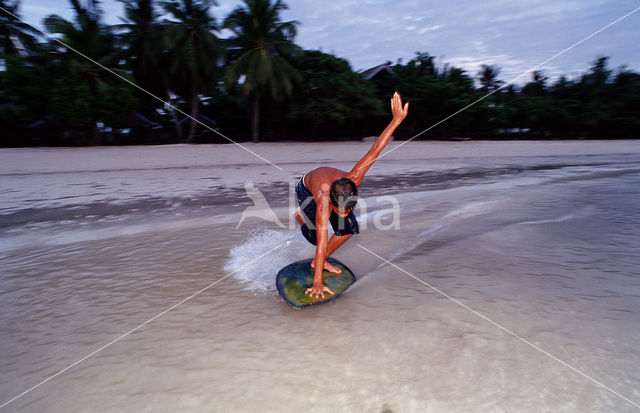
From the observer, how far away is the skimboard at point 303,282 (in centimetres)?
278

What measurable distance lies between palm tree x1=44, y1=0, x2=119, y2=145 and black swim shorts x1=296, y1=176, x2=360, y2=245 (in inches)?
672

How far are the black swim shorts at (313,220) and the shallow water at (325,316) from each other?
0.55 metres

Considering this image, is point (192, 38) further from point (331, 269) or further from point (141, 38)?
point (331, 269)

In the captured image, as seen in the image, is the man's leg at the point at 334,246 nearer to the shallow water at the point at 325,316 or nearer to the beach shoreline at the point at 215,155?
the shallow water at the point at 325,316

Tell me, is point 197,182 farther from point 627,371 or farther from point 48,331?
point 627,371

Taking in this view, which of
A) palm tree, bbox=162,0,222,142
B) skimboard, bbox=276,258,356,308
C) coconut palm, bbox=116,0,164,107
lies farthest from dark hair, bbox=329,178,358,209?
coconut palm, bbox=116,0,164,107

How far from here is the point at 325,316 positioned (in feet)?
8.73

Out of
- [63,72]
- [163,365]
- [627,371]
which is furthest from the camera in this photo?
[63,72]

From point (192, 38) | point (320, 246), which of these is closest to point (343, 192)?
point (320, 246)

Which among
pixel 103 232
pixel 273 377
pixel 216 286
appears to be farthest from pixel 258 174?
pixel 273 377

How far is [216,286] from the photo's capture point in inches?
125

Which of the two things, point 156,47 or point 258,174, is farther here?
point 156,47

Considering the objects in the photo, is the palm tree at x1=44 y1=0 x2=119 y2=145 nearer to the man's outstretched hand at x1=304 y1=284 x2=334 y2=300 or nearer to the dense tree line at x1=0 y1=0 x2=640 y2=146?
the dense tree line at x1=0 y1=0 x2=640 y2=146

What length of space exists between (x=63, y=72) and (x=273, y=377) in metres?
19.9
